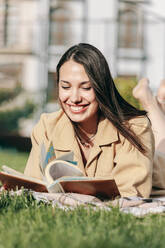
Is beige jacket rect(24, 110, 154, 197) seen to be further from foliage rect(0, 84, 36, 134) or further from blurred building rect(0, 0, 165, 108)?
blurred building rect(0, 0, 165, 108)

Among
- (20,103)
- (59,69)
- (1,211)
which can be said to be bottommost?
(20,103)

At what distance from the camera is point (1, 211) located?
2.92m

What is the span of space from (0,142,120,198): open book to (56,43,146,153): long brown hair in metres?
0.42

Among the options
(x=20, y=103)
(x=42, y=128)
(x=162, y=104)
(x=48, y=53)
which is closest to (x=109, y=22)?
(x=48, y=53)

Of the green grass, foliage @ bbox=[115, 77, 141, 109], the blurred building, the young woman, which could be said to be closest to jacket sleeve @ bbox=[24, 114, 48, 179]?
the young woman

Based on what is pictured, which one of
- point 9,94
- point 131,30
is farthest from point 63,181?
point 131,30

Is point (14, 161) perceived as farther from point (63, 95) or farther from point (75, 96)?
point (75, 96)

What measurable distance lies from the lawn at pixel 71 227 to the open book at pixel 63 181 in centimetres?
14

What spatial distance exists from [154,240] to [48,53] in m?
20.5

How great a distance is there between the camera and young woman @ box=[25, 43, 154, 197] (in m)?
3.48

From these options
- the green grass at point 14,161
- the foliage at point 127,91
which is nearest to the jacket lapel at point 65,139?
the green grass at point 14,161

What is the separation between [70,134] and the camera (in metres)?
3.82

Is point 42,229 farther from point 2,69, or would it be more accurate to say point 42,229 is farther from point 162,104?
point 2,69

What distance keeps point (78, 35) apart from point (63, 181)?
62.1 ft
